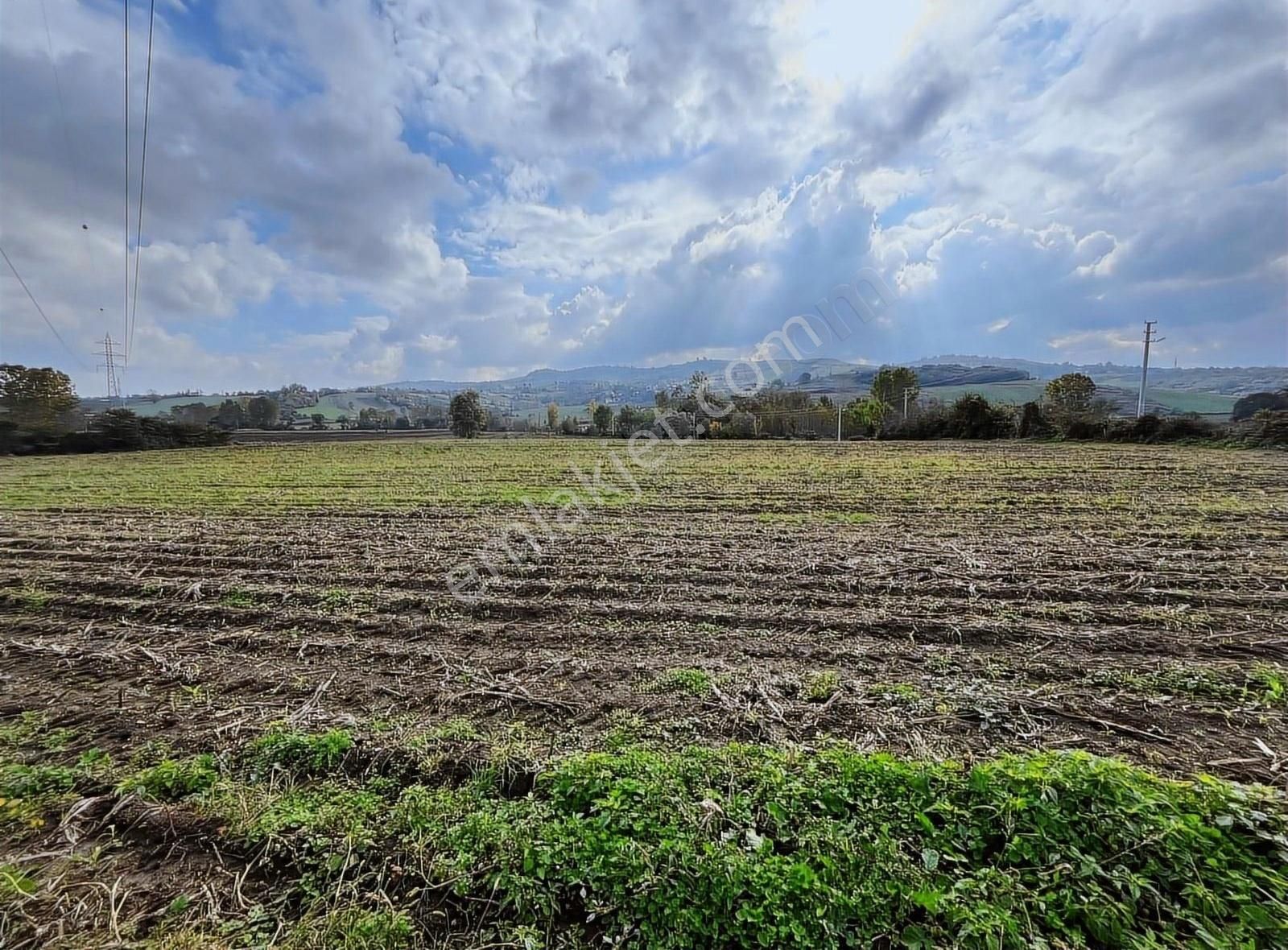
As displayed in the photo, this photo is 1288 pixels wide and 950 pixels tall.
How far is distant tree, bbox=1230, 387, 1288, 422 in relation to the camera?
2480cm

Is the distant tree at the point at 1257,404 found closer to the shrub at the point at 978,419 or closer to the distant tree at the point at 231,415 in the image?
the shrub at the point at 978,419

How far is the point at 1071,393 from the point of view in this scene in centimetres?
3412

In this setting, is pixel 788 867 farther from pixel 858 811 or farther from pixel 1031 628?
pixel 1031 628

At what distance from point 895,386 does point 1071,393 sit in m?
12.2

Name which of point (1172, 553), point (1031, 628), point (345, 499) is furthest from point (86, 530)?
point (1172, 553)

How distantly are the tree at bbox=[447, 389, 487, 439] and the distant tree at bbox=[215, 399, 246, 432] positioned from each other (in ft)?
56.1

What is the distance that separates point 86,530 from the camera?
9586mm

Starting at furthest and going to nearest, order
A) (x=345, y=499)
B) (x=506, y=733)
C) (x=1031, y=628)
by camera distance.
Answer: (x=345, y=499)
(x=1031, y=628)
(x=506, y=733)

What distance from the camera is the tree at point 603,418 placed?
162 ft

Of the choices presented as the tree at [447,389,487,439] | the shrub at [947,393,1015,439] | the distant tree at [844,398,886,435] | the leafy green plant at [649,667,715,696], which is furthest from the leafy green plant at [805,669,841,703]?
the tree at [447,389,487,439]

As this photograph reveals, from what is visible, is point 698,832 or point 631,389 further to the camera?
point 631,389

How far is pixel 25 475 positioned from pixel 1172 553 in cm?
3419

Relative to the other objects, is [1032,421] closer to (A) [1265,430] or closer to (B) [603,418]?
(A) [1265,430]

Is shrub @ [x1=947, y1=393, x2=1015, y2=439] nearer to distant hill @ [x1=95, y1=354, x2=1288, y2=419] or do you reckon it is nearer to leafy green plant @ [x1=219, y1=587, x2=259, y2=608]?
distant hill @ [x1=95, y1=354, x2=1288, y2=419]
